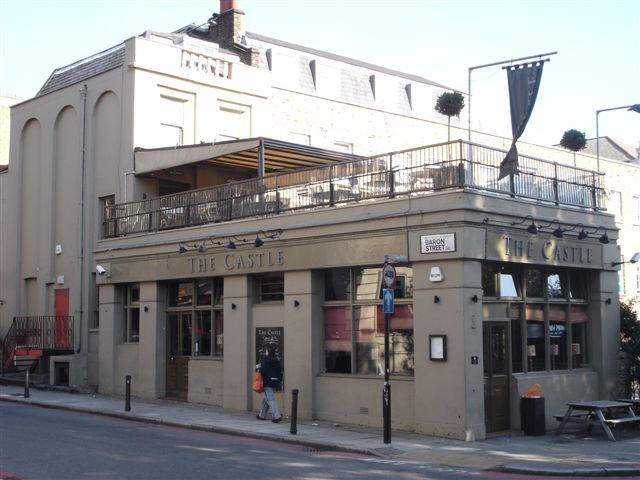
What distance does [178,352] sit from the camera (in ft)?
78.1

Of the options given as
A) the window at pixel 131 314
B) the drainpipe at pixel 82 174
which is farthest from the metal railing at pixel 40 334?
the window at pixel 131 314

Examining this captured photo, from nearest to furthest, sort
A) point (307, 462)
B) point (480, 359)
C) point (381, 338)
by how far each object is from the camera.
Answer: point (307, 462), point (480, 359), point (381, 338)

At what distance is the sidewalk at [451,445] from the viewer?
44.9 ft

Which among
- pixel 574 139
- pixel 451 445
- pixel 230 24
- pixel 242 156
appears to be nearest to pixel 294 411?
pixel 451 445

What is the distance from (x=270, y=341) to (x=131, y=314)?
6676mm

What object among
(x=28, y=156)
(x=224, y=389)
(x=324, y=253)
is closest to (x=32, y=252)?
(x=28, y=156)

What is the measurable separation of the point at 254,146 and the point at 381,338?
640 centimetres

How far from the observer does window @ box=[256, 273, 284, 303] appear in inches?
826

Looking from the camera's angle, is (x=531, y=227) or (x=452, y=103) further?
(x=452, y=103)

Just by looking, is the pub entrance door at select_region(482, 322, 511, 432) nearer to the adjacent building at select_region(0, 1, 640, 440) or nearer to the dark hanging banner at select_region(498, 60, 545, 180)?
the adjacent building at select_region(0, 1, 640, 440)

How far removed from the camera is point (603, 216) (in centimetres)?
2094

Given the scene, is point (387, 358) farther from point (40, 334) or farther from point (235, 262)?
point (40, 334)

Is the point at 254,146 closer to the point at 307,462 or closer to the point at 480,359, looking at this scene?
the point at 480,359

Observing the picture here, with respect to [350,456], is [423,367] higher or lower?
higher
